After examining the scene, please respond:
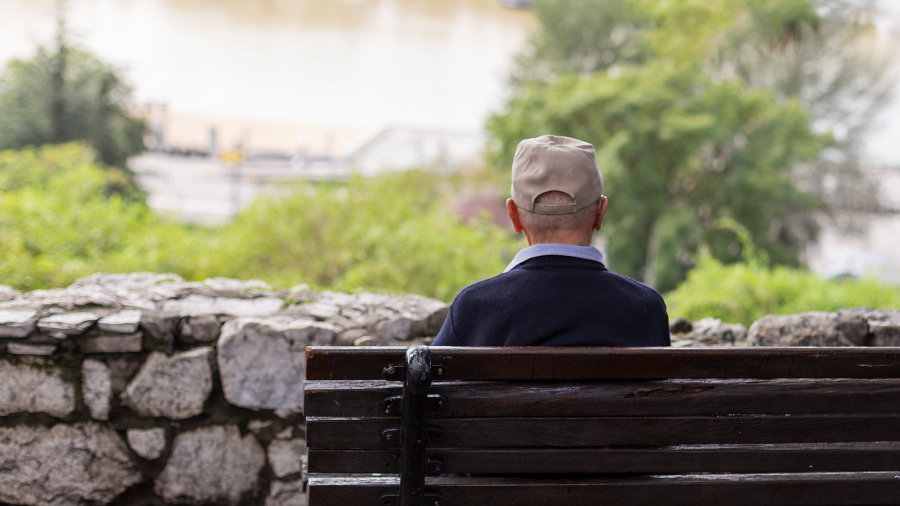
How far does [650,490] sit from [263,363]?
1385 mm

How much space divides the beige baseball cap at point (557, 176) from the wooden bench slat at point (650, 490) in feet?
1.93

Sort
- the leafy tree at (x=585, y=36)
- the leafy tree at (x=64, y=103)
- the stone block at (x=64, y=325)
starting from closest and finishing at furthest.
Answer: the stone block at (x=64, y=325) → the leafy tree at (x=64, y=103) → the leafy tree at (x=585, y=36)

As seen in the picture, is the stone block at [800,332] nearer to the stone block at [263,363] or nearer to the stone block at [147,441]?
the stone block at [263,363]

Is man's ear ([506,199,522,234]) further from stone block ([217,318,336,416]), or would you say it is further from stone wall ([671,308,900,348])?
stone wall ([671,308,900,348])

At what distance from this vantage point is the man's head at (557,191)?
148 cm

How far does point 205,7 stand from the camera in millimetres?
53500

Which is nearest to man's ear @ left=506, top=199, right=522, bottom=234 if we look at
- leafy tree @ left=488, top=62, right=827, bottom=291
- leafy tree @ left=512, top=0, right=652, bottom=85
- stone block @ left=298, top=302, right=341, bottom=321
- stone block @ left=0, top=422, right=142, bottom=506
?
stone block @ left=298, top=302, right=341, bottom=321

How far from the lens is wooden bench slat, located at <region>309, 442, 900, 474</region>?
1.33m

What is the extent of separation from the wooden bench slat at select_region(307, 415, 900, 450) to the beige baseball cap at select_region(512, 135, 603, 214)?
470 mm

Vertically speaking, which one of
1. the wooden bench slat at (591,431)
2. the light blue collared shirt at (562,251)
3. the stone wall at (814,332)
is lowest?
the stone wall at (814,332)

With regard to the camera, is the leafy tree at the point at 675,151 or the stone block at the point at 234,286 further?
the leafy tree at the point at 675,151

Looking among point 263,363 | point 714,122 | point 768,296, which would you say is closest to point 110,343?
point 263,363

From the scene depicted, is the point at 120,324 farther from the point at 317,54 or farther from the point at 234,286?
the point at 317,54

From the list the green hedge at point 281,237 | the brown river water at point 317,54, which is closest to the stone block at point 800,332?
the green hedge at point 281,237
